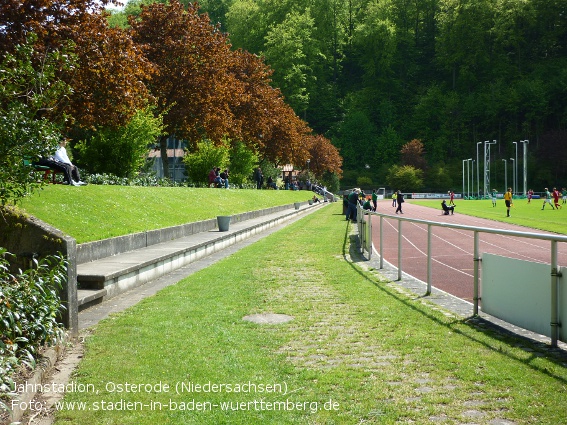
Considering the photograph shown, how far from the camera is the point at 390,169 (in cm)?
11244

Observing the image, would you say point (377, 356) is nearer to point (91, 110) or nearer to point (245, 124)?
point (91, 110)

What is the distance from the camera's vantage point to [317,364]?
19.5 ft

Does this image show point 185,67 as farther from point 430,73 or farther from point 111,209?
point 430,73

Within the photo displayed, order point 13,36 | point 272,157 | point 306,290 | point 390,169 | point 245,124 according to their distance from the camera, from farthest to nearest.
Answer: point 390,169, point 272,157, point 245,124, point 13,36, point 306,290

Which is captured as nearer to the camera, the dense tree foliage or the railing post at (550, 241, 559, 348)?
the railing post at (550, 241, 559, 348)

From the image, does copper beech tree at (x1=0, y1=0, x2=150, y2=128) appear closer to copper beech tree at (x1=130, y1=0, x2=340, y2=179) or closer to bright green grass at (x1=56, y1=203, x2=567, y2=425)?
copper beech tree at (x1=130, y1=0, x2=340, y2=179)

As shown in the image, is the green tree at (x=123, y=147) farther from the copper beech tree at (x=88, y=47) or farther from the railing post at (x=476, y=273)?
the railing post at (x=476, y=273)

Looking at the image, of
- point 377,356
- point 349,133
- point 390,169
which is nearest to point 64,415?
point 377,356

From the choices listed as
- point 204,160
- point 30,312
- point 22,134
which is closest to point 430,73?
point 204,160

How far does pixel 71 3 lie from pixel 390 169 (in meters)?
94.7

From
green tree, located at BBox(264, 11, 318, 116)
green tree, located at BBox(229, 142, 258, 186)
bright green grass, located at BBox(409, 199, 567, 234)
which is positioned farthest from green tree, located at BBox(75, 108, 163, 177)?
green tree, located at BBox(264, 11, 318, 116)

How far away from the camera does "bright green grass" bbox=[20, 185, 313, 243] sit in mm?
12570

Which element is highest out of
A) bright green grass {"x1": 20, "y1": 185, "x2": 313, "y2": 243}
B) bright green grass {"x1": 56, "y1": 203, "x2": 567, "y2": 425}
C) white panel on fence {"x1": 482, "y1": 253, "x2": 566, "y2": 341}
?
bright green grass {"x1": 20, "y1": 185, "x2": 313, "y2": 243}

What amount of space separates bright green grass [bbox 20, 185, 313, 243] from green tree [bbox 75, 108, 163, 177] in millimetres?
3001
